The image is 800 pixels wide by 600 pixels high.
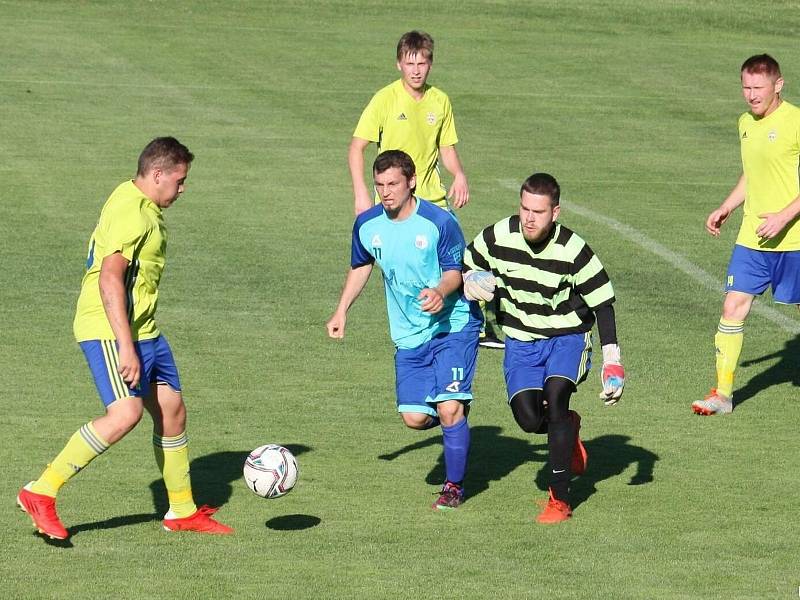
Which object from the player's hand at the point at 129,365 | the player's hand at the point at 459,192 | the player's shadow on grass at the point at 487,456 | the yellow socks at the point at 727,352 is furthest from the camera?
the player's hand at the point at 459,192

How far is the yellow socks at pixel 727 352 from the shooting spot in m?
11.7

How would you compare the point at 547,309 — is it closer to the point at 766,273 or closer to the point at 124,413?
the point at 124,413

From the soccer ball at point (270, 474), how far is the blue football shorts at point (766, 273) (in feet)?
14.4

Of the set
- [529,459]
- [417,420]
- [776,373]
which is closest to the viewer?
[417,420]

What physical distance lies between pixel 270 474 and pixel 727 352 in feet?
14.4

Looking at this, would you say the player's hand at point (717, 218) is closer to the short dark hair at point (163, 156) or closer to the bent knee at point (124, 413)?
the short dark hair at point (163, 156)

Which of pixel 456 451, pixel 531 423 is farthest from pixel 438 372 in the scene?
pixel 531 423

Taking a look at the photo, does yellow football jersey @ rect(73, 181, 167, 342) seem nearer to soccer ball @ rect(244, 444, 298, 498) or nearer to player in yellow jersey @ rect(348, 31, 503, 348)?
soccer ball @ rect(244, 444, 298, 498)

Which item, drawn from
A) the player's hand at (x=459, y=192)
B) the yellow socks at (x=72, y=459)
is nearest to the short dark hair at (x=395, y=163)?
the yellow socks at (x=72, y=459)

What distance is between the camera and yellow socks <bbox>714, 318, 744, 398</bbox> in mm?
11656

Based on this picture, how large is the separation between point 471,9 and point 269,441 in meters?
23.4

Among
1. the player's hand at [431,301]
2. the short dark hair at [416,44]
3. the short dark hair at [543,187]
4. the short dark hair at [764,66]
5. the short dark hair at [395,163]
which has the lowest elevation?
the player's hand at [431,301]

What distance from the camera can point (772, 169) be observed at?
457 inches

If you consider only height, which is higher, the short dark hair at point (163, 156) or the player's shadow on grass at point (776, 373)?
the short dark hair at point (163, 156)
